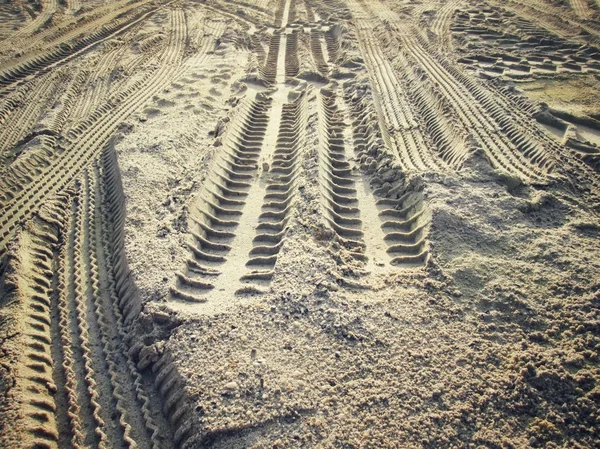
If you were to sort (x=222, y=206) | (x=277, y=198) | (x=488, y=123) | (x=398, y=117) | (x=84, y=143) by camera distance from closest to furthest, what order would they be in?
(x=222, y=206) < (x=277, y=198) < (x=84, y=143) < (x=488, y=123) < (x=398, y=117)

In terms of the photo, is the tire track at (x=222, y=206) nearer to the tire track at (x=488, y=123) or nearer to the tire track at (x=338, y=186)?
the tire track at (x=338, y=186)

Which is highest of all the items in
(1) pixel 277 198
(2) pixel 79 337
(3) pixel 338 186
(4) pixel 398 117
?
(4) pixel 398 117

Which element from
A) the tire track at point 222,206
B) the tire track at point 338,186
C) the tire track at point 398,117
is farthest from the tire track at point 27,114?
the tire track at point 398,117

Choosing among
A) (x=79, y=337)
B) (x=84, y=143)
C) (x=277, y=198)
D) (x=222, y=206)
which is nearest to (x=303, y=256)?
(x=277, y=198)

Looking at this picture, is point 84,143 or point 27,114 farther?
point 27,114

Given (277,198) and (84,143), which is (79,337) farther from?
(84,143)

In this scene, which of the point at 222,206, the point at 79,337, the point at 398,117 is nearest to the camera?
the point at 79,337

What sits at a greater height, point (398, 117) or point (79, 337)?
point (398, 117)

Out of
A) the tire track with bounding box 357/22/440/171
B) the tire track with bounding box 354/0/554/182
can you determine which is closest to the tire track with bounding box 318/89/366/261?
the tire track with bounding box 357/22/440/171

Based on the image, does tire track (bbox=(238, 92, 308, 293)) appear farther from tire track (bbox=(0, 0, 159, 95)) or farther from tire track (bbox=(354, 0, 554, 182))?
tire track (bbox=(0, 0, 159, 95))

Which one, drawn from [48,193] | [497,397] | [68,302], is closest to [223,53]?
[48,193]
